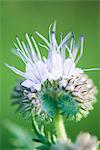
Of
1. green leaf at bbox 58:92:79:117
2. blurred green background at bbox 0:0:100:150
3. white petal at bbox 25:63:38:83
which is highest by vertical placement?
blurred green background at bbox 0:0:100:150

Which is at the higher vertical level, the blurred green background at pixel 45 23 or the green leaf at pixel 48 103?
the blurred green background at pixel 45 23

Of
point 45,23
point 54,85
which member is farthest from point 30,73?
point 45,23

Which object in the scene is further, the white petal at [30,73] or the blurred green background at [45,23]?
the blurred green background at [45,23]

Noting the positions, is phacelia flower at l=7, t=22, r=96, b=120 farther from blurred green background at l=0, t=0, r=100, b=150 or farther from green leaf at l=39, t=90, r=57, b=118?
blurred green background at l=0, t=0, r=100, b=150

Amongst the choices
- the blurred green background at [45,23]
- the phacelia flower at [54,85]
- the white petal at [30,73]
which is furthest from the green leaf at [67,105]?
the blurred green background at [45,23]

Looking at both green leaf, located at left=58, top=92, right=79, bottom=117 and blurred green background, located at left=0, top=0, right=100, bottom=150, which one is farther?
blurred green background, located at left=0, top=0, right=100, bottom=150

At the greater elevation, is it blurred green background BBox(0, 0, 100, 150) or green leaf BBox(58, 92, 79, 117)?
blurred green background BBox(0, 0, 100, 150)

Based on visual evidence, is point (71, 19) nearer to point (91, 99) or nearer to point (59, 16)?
point (59, 16)

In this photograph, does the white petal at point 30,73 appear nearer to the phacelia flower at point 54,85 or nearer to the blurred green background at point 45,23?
the phacelia flower at point 54,85

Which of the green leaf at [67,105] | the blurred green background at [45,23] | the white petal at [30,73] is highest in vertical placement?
the blurred green background at [45,23]

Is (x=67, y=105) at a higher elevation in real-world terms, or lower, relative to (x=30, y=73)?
lower

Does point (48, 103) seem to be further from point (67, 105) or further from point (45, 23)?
point (45, 23)

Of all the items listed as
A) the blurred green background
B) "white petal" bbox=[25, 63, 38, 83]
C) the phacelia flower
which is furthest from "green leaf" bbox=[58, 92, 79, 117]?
the blurred green background
